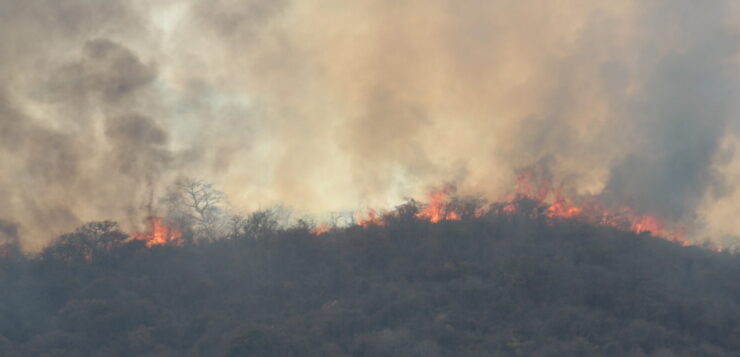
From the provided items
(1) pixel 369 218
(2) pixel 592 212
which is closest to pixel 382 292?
(1) pixel 369 218

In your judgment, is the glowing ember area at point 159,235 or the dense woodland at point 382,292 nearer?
the dense woodland at point 382,292

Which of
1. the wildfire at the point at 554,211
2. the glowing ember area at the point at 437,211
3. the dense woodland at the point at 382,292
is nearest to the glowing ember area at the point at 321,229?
the wildfire at the point at 554,211

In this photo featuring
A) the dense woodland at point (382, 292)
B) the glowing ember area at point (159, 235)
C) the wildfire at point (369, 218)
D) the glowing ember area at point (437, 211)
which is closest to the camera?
the dense woodland at point (382, 292)

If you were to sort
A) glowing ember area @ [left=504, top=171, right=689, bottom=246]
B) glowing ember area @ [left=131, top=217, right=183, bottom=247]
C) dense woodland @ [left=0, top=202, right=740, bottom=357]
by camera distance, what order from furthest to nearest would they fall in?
1. glowing ember area @ [left=131, top=217, right=183, bottom=247]
2. glowing ember area @ [left=504, top=171, right=689, bottom=246]
3. dense woodland @ [left=0, top=202, right=740, bottom=357]

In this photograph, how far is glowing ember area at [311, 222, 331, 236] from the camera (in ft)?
187

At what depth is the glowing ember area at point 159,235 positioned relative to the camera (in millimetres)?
57000

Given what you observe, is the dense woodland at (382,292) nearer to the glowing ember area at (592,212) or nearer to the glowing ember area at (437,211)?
the glowing ember area at (437,211)

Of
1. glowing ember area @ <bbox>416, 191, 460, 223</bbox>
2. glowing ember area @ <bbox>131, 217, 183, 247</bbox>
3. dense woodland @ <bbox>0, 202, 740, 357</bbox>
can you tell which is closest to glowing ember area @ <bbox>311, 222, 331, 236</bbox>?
dense woodland @ <bbox>0, 202, 740, 357</bbox>

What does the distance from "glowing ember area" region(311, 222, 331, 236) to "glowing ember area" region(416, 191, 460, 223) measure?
21.6ft

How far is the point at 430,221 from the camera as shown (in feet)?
182

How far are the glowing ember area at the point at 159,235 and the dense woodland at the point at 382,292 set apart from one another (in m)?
1.11

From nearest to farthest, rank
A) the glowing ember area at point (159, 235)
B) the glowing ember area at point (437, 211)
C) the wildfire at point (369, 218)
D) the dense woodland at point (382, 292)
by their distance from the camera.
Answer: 1. the dense woodland at point (382, 292)
2. the glowing ember area at point (437, 211)
3. the wildfire at point (369, 218)
4. the glowing ember area at point (159, 235)

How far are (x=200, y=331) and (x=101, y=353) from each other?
512cm

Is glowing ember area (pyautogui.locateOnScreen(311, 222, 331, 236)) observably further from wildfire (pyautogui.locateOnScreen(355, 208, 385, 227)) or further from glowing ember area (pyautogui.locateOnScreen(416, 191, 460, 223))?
glowing ember area (pyautogui.locateOnScreen(416, 191, 460, 223))
